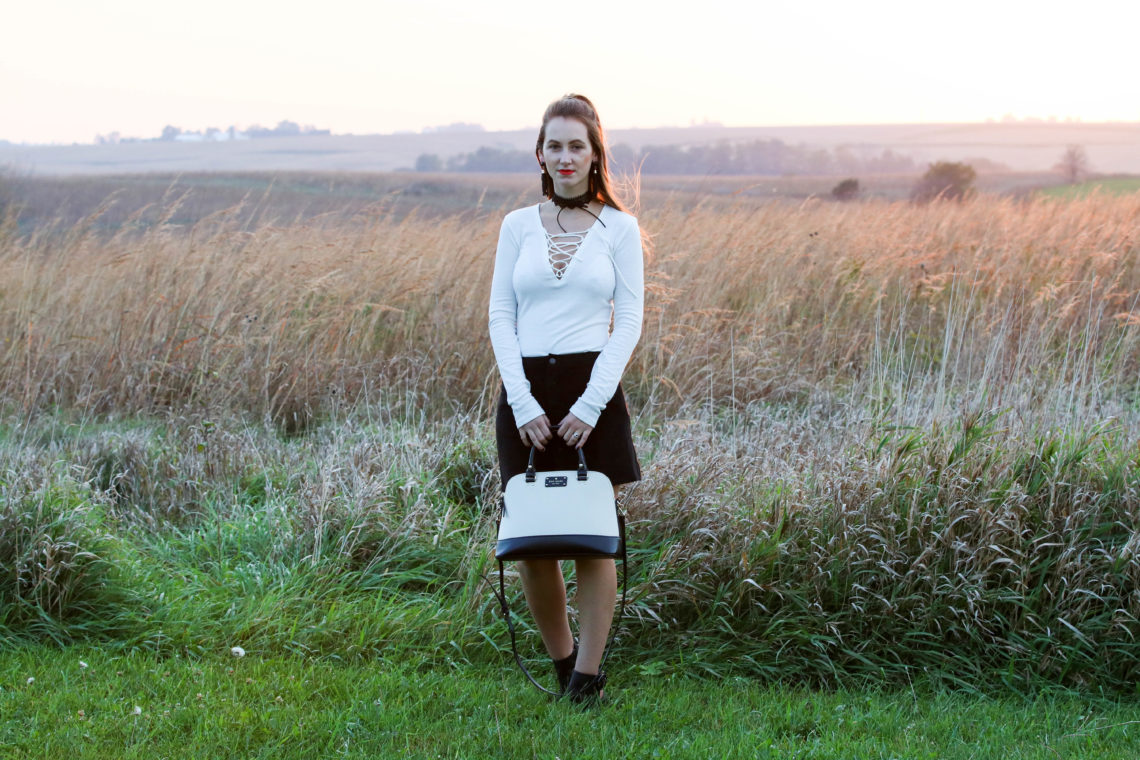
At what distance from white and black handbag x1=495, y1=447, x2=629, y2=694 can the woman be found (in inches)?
4.6

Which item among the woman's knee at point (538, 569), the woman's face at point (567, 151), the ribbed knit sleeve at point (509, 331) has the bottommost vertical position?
the woman's knee at point (538, 569)

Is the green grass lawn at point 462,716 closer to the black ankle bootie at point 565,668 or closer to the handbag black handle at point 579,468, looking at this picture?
the black ankle bootie at point 565,668

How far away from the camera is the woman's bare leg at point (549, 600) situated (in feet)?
10.4

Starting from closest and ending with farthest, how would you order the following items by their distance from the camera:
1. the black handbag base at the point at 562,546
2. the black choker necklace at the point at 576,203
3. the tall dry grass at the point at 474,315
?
the black handbag base at the point at 562,546 → the black choker necklace at the point at 576,203 → the tall dry grass at the point at 474,315

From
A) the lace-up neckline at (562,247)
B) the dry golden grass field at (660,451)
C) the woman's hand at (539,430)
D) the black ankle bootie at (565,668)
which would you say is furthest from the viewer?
the dry golden grass field at (660,451)

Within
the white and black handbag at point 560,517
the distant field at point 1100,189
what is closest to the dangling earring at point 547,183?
the white and black handbag at point 560,517

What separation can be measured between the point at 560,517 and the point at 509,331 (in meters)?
0.63

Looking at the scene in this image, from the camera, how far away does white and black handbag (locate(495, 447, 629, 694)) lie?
2.89 metres

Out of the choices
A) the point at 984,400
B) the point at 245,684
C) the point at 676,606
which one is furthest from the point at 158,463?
the point at 984,400

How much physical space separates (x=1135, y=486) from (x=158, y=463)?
4495mm

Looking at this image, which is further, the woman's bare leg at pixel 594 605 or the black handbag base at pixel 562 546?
the woman's bare leg at pixel 594 605

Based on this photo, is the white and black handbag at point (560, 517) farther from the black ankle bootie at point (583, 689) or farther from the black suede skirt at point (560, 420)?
the black ankle bootie at point (583, 689)

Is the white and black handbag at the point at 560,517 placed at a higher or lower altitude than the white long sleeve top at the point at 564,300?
lower

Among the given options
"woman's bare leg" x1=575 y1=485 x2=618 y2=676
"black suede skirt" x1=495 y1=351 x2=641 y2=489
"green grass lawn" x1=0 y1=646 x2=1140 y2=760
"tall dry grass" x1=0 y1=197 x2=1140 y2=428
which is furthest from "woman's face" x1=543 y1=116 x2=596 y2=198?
"tall dry grass" x1=0 y1=197 x2=1140 y2=428
